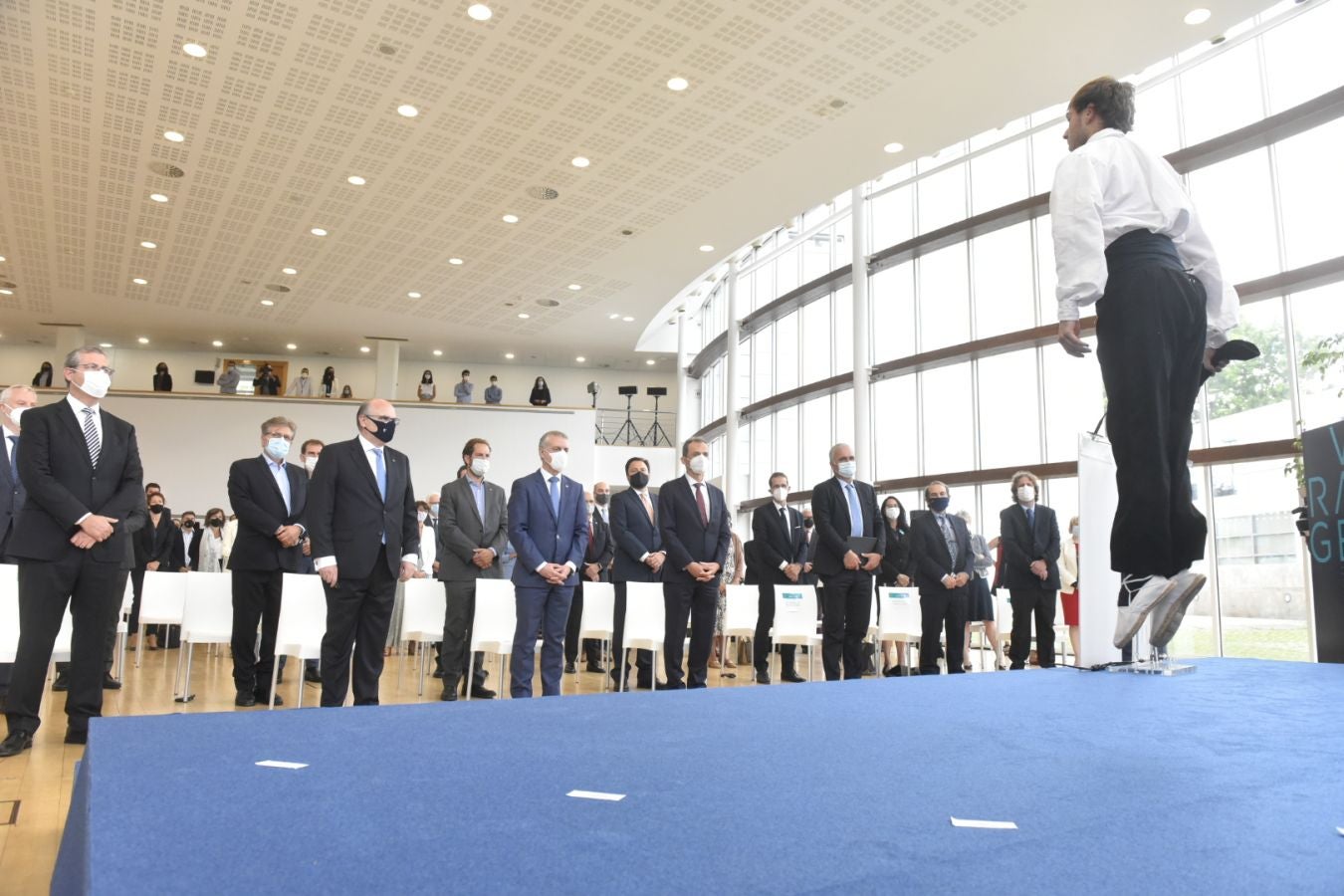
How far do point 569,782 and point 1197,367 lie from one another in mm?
1900

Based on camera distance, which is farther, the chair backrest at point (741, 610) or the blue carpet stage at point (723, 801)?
the chair backrest at point (741, 610)

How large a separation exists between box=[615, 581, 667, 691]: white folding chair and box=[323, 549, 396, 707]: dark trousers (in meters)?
1.88

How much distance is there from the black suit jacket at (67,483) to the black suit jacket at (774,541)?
4579mm

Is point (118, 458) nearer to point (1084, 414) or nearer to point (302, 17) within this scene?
point (302, 17)

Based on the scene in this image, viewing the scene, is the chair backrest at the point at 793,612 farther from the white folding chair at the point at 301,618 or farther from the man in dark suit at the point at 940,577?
the white folding chair at the point at 301,618

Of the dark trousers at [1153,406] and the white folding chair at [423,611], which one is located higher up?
the dark trousers at [1153,406]

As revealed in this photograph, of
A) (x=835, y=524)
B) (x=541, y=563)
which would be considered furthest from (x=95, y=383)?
(x=835, y=524)

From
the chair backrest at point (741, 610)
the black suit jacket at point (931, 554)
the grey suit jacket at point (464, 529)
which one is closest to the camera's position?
the grey suit jacket at point (464, 529)

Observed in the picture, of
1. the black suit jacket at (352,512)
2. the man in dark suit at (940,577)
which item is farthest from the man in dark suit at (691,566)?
the black suit jacket at (352,512)

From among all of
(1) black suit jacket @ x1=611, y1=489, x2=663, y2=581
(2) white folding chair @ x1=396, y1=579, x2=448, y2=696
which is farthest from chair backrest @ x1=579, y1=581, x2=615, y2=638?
(2) white folding chair @ x1=396, y1=579, x2=448, y2=696

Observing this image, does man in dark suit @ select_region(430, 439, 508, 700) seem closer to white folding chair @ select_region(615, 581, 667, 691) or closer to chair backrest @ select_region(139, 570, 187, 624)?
white folding chair @ select_region(615, 581, 667, 691)

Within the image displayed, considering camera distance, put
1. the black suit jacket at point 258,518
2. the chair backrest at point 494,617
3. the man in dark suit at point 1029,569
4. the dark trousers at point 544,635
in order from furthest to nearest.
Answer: the man in dark suit at point 1029,569
the chair backrest at point 494,617
the black suit jacket at point 258,518
the dark trousers at point 544,635

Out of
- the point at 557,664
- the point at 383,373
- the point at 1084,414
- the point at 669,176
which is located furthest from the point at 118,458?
→ the point at 383,373

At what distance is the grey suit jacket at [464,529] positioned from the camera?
580 cm
